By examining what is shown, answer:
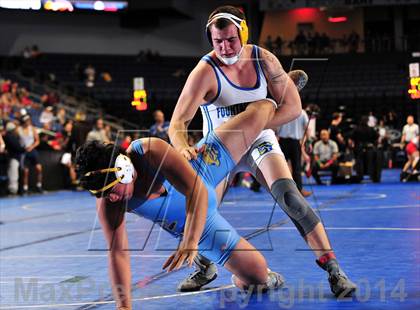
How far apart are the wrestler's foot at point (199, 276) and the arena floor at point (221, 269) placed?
0.06 meters

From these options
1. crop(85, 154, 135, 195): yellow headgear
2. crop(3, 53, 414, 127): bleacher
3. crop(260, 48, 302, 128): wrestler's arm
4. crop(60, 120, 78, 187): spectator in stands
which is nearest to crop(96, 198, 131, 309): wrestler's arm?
crop(85, 154, 135, 195): yellow headgear

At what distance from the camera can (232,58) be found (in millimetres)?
3559

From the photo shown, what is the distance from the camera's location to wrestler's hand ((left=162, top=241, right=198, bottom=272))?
99.7 inches

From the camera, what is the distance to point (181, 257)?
2.54 metres

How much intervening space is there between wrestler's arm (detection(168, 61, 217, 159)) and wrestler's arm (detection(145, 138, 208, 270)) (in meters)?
0.39

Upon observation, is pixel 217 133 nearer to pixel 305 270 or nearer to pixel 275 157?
pixel 275 157

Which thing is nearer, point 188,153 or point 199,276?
point 188,153

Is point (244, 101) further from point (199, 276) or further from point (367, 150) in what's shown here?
point (367, 150)

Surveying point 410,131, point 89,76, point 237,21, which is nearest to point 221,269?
point 237,21

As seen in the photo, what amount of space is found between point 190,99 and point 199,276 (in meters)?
0.91

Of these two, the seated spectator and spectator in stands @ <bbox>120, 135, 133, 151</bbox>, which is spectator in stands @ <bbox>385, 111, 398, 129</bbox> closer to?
the seated spectator

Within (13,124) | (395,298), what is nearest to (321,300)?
(395,298)

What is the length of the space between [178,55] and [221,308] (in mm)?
24131

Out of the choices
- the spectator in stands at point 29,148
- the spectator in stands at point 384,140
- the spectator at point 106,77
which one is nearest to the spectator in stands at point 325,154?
the spectator in stands at point 384,140
